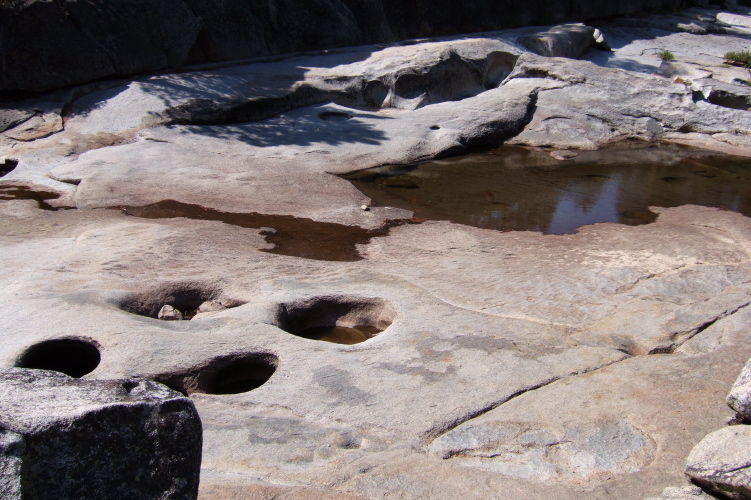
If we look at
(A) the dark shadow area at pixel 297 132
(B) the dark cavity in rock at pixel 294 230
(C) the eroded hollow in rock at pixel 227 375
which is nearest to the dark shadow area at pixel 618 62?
(A) the dark shadow area at pixel 297 132

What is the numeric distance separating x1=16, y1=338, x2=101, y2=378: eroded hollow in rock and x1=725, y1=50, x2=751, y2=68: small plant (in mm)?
13291

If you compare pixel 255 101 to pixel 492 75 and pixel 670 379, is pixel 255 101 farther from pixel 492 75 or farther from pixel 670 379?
pixel 670 379

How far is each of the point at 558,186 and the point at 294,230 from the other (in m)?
3.51

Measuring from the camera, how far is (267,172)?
7.39 metres

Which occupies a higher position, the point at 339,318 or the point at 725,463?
the point at 725,463

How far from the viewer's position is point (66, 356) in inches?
153

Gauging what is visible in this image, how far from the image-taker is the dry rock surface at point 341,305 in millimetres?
3027

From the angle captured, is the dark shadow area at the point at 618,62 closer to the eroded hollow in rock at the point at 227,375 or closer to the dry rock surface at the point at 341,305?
the dry rock surface at the point at 341,305

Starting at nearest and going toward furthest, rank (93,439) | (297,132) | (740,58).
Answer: (93,439) → (297,132) → (740,58)

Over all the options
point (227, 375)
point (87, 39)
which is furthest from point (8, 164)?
point (227, 375)

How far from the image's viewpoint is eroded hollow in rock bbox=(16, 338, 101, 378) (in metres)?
3.78

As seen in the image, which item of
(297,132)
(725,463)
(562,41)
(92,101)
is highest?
(562,41)

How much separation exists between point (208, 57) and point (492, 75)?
4.75m

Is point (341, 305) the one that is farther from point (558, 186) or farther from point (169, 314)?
point (558, 186)
